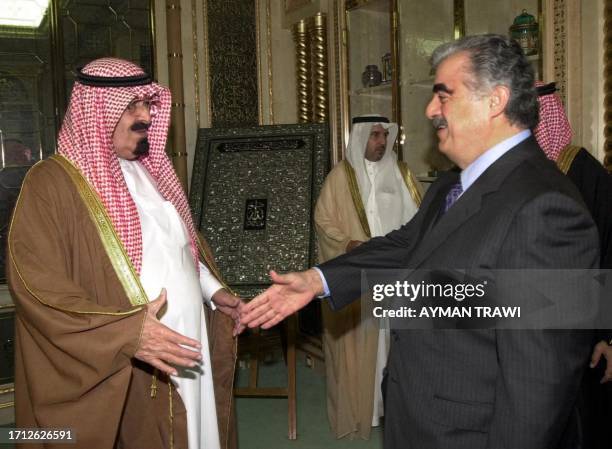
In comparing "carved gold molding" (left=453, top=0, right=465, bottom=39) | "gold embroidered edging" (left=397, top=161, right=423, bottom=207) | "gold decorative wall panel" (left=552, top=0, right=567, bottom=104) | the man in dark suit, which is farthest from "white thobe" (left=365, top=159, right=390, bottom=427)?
the man in dark suit

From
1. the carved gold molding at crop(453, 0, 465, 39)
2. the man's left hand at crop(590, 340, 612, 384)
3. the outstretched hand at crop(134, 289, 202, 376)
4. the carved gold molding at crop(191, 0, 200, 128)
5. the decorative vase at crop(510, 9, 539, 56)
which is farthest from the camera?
the carved gold molding at crop(191, 0, 200, 128)

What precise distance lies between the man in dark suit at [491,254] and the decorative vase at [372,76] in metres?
3.06

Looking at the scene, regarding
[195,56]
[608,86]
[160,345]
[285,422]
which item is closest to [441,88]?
[160,345]

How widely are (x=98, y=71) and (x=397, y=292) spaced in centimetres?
135

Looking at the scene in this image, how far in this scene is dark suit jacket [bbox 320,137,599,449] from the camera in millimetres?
1349

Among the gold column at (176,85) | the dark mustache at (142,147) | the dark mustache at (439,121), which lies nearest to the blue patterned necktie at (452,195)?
the dark mustache at (439,121)

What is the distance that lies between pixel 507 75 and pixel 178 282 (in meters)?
1.34

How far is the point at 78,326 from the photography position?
71.1 inches

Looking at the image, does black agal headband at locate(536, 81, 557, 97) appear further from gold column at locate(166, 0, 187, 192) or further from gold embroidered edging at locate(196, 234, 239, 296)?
gold column at locate(166, 0, 187, 192)

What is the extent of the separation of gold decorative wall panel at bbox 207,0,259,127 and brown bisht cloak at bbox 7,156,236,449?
10.3ft

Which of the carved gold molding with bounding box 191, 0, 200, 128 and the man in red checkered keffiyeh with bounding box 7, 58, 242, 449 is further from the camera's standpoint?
the carved gold molding with bounding box 191, 0, 200, 128

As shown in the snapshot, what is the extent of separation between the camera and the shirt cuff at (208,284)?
2574 mm

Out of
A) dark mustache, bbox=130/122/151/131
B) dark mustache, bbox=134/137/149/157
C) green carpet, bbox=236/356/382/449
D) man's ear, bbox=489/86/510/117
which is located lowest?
green carpet, bbox=236/356/382/449

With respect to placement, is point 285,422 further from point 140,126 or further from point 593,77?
point 593,77
